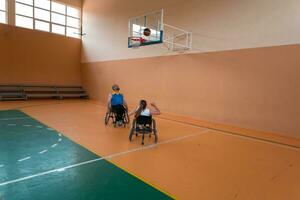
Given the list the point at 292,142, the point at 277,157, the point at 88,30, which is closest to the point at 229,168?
the point at 277,157

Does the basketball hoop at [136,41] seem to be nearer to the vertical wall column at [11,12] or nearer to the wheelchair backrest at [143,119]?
the wheelchair backrest at [143,119]

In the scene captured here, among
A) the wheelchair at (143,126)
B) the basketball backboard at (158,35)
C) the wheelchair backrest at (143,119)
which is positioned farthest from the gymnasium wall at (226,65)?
the wheelchair backrest at (143,119)

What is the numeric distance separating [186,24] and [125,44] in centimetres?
338

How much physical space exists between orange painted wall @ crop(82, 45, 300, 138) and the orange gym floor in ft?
1.80

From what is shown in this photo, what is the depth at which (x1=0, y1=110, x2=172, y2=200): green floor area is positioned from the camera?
242 centimetres

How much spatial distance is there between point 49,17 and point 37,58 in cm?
240

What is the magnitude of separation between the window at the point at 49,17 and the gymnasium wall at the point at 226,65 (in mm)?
3881

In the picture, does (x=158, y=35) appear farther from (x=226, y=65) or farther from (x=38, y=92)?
(x=38, y=92)

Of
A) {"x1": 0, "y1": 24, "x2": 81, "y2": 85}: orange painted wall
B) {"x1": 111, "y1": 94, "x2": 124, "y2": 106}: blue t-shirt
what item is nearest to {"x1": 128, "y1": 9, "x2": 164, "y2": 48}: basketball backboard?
Result: {"x1": 111, "y1": 94, "x2": 124, "y2": 106}: blue t-shirt

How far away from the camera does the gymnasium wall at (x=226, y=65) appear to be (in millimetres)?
5477

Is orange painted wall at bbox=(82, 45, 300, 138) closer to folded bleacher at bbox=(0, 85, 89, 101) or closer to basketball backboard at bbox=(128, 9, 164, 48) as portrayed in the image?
basketball backboard at bbox=(128, 9, 164, 48)

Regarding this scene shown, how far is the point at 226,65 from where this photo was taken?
21.7 ft

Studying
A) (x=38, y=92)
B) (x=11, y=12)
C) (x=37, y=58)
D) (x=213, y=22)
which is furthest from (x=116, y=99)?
(x=11, y=12)

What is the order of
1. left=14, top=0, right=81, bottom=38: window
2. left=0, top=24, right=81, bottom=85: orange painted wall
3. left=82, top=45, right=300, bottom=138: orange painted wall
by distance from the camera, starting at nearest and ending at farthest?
left=82, top=45, right=300, bottom=138: orange painted wall → left=0, top=24, right=81, bottom=85: orange painted wall → left=14, top=0, right=81, bottom=38: window
